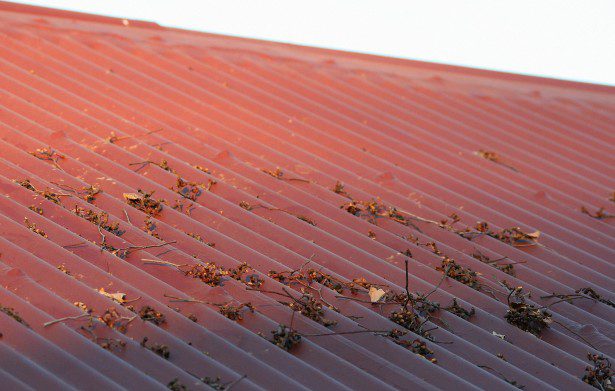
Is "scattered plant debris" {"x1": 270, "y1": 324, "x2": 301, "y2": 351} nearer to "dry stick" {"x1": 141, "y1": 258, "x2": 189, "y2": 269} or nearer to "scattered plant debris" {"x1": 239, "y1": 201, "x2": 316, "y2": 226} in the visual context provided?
"dry stick" {"x1": 141, "y1": 258, "x2": 189, "y2": 269}

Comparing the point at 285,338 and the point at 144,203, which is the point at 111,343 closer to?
the point at 285,338

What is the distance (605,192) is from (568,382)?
2534 mm

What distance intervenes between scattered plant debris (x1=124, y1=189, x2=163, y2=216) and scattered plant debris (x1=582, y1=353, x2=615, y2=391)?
234 cm

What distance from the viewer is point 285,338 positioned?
3.01 metres

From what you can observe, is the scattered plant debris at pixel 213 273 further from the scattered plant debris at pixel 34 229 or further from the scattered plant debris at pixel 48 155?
the scattered plant debris at pixel 48 155

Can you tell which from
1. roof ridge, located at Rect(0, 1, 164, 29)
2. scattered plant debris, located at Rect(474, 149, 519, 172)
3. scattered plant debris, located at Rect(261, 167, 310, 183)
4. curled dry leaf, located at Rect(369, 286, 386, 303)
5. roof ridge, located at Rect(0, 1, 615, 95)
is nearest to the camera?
curled dry leaf, located at Rect(369, 286, 386, 303)

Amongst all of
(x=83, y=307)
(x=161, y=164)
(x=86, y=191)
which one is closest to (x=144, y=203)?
(x=86, y=191)

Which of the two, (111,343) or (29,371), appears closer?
(29,371)

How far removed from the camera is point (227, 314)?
3.11 metres

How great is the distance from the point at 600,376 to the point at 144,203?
2.49 metres

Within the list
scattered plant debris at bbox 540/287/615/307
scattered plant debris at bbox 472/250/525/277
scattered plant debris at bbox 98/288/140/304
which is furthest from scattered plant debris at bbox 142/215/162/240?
scattered plant debris at bbox 540/287/615/307

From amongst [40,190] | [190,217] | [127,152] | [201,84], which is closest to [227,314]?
[190,217]

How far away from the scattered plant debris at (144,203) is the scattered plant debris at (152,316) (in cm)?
92

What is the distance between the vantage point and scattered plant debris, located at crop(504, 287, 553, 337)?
3.52m
